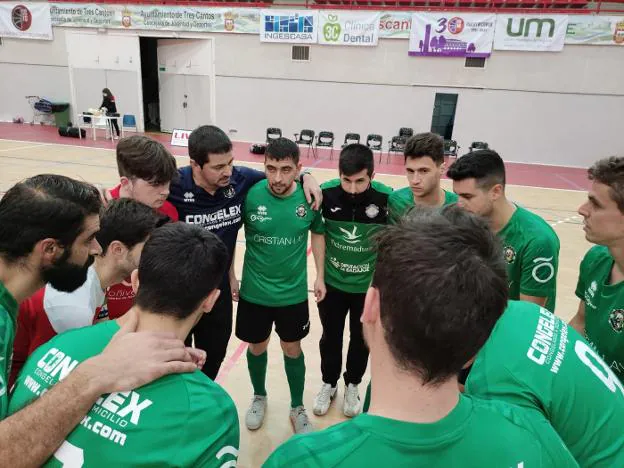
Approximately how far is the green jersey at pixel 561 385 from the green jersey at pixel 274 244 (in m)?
2.02

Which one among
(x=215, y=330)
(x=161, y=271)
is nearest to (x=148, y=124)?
(x=215, y=330)

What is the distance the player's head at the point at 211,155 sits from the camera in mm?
2844

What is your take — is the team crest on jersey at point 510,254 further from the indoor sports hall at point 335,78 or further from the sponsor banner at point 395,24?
the sponsor banner at point 395,24

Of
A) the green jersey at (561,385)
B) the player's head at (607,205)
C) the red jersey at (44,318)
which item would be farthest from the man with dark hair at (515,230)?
the red jersey at (44,318)

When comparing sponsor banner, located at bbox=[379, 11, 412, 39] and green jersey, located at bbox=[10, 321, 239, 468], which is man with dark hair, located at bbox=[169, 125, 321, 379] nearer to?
green jersey, located at bbox=[10, 321, 239, 468]

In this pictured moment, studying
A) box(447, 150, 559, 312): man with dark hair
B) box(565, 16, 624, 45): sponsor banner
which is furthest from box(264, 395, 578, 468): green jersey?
box(565, 16, 624, 45): sponsor banner

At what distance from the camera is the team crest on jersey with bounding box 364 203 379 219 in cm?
324

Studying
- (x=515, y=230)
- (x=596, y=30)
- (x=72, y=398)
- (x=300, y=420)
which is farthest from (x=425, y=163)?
(x=596, y=30)

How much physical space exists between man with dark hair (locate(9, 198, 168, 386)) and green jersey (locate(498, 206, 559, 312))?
2.17 metres

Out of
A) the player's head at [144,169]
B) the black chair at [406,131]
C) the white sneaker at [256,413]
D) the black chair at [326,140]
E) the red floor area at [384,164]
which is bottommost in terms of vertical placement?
the white sneaker at [256,413]

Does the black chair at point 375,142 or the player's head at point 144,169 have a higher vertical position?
the player's head at point 144,169

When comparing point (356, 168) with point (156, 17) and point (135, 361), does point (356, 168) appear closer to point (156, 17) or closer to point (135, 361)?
point (135, 361)

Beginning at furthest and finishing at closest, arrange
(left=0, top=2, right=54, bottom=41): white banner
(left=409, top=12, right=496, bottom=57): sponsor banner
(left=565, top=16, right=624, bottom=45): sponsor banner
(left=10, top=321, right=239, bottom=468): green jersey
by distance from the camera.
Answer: (left=0, top=2, right=54, bottom=41): white banner
(left=409, top=12, right=496, bottom=57): sponsor banner
(left=565, top=16, right=624, bottom=45): sponsor banner
(left=10, top=321, right=239, bottom=468): green jersey

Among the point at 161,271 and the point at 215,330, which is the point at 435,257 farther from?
the point at 215,330
